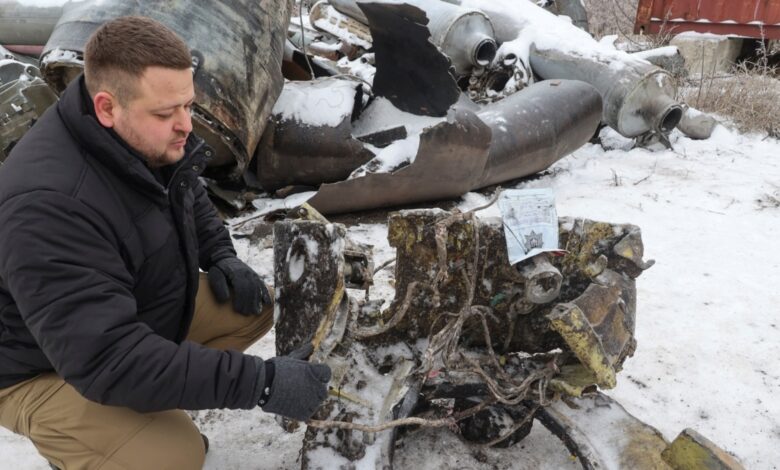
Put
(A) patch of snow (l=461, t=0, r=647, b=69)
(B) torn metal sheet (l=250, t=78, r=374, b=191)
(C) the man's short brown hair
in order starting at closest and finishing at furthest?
1. (C) the man's short brown hair
2. (B) torn metal sheet (l=250, t=78, r=374, b=191)
3. (A) patch of snow (l=461, t=0, r=647, b=69)

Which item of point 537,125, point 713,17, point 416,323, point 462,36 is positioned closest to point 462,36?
point 462,36

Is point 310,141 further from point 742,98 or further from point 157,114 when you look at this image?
point 742,98

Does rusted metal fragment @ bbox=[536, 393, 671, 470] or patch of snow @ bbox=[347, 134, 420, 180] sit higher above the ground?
patch of snow @ bbox=[347, 134, 420, 180]

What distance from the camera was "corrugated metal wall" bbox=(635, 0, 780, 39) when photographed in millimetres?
7961

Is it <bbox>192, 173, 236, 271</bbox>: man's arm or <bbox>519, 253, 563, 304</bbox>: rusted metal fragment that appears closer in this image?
<bbox>519, 253, 563, 304</bbox>: rusted metal fragment

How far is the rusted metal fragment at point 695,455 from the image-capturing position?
1717 mm

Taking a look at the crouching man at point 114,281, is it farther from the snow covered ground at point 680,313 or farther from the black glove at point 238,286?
the snow covered ground at point 680,313

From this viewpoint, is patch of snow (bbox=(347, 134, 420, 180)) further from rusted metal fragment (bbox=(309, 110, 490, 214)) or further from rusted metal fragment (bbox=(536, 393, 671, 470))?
rusted metal fragment (bbox=(536, 393, 671, 470))

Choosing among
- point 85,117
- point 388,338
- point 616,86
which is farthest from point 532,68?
point 85,117

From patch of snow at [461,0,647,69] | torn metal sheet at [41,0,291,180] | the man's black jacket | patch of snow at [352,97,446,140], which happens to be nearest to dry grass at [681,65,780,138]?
patch of snow at [461,0,647,69]

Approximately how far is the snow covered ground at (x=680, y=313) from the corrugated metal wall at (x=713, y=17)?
11.6ft

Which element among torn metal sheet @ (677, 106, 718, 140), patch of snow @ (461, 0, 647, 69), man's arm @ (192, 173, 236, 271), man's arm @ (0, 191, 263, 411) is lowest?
torn metal sheet @ (677, 106, 718, 140)

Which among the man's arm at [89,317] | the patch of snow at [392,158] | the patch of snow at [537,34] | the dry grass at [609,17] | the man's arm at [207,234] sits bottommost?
the dry grass at [609,17]

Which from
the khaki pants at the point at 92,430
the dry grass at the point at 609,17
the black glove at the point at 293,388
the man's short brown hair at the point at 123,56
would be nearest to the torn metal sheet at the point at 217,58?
the man's short brown hair at the point at 123,56
